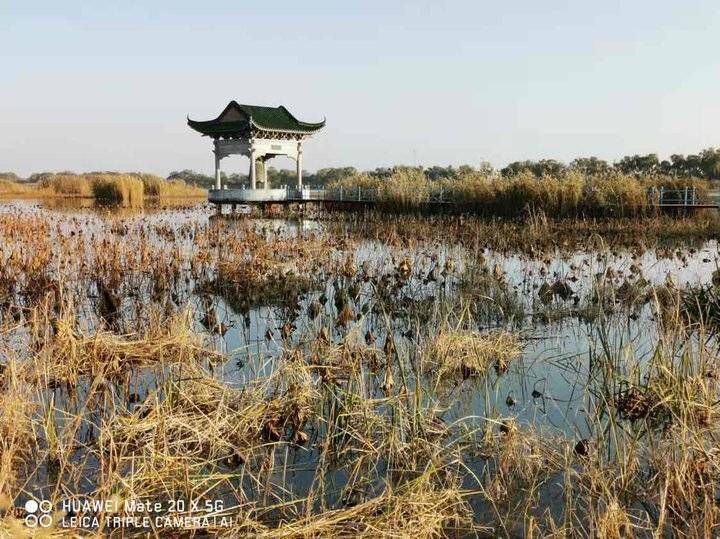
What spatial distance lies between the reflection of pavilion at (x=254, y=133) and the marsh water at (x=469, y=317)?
1865 cm

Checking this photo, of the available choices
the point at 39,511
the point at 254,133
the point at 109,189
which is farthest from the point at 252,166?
the point at 39,511

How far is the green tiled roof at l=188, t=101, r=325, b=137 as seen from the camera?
103 ft

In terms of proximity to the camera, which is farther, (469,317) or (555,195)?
(555,195)

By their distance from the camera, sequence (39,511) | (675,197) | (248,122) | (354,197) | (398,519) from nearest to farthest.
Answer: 1. (398,519)
2. (39,511)
3. (675,197)
4. (354,197)
5. (248,122)

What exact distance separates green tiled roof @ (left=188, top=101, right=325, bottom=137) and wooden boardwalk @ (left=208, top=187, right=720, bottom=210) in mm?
3023

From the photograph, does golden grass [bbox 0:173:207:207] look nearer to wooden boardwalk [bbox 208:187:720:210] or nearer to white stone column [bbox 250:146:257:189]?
wooden boardwalk [bbox 208:187:720:210]

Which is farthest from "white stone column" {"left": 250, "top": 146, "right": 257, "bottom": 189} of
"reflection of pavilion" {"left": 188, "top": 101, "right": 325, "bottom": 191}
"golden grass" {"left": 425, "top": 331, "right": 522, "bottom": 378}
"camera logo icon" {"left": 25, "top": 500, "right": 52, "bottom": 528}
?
"camera logo icon" {"left": 25, "top": 500, "right": 52, "bottom": 528}

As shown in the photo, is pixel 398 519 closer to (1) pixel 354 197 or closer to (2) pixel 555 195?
(2) pixel 555 195

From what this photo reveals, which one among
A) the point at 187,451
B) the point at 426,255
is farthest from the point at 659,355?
the point at 426,255

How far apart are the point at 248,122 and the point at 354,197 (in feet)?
22.1

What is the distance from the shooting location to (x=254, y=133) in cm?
3141

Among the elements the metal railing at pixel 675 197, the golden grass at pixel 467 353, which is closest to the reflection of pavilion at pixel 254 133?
the metal railing at pixel 675 197

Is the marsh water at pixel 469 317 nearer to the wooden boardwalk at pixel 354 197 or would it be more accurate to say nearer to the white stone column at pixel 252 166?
the wooden boardwalk at pixel 354 197

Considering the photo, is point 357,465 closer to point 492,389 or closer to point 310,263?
point 492,389
